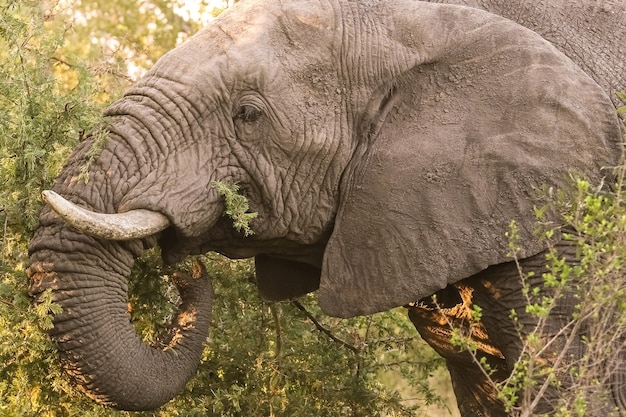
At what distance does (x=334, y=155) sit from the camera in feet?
18.6

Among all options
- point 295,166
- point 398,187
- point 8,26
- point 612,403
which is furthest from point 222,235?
point 612,403

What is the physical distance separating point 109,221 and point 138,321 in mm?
1093

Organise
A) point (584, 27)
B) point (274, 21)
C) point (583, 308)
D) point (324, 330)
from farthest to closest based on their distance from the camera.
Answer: point (324, 330) → point (584, 27) → point (274, 21) → point (583, 308)

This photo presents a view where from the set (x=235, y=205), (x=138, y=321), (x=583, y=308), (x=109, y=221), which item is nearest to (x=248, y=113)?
(x=235, y=205)

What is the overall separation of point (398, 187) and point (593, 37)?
47.3 inches

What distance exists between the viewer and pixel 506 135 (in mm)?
5480

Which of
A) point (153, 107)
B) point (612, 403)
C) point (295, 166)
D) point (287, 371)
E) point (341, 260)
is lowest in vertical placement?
point (287, 371)

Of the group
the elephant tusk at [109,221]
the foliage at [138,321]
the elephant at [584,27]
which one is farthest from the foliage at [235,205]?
the elephant at [584,27]

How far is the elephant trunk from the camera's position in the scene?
5.16m

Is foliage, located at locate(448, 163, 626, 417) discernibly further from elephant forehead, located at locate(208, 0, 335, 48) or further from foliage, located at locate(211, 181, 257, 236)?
elephant forehead, located at locate(208, 0, 335, 48)

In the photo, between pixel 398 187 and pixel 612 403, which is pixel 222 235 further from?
pixel 612 403

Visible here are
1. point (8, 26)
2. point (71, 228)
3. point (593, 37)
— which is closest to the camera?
point (71, 228)

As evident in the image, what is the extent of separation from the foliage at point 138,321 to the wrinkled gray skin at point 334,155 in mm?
203

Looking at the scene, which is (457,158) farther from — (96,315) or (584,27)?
(96,315)
